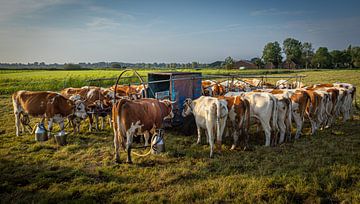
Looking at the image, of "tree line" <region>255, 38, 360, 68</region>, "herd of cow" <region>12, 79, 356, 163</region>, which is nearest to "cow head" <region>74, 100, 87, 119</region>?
"herd of cow" <region>12, 79, 356, 163</region>

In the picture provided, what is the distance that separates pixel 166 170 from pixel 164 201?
1358 millimetres

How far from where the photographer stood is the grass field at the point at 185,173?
5027 mm

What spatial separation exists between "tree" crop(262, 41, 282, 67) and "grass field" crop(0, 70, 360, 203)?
84.4 meters

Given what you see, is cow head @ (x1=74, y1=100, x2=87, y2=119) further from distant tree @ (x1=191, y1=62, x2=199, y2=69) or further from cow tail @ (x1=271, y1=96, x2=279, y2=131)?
distant tree @ (x1=191, y1=62, x2=199, y2=69)

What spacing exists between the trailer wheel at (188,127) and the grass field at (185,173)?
0.94m

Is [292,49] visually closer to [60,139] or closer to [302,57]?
[302,57]

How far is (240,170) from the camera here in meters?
6.27

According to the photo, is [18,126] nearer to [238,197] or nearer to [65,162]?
[65,162]

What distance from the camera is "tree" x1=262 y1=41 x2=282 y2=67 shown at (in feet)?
288

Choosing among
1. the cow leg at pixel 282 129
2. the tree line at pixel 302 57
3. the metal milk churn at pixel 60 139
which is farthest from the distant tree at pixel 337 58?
the metal milk churn at pixel 60 139

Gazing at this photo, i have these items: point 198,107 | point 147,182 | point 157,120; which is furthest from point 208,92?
point 147,182

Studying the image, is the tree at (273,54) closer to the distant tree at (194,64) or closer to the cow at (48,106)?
the distant tree at (194,64)

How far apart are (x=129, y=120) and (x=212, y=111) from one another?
2453mm

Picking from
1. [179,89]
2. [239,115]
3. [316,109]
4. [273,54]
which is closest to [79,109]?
[179,89]
